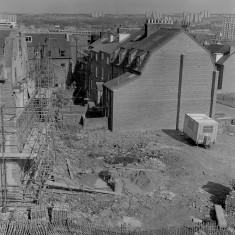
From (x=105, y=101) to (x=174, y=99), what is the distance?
6592 millimetres

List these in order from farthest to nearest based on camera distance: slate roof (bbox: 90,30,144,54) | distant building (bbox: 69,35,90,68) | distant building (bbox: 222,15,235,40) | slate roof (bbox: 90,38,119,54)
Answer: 1. distant building (bbox: 222,15,235,40)
2. distant building (bbox: 69,35,90,68)
3. slate roof (bbox: 90,38,119,54)
4. slate roof (bbox: 90,30,144,54)

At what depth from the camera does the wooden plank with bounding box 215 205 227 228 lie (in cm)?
1584

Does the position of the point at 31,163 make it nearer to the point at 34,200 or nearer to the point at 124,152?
the point at 34,200

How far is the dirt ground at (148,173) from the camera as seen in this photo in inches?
672

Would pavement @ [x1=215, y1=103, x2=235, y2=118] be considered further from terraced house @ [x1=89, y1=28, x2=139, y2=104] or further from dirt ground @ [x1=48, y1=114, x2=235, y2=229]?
terraced house @ [x1=89, y1=28, x2=139, y2=104]

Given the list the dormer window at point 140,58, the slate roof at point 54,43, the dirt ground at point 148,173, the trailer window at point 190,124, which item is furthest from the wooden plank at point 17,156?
the slate roof at point 54,43

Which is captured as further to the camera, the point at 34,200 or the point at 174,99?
the point at 174,99

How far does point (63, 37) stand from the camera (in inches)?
2322

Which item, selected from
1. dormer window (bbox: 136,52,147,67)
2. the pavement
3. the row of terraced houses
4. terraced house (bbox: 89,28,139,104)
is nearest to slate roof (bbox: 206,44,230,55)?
the pavement

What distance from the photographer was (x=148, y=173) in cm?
2144

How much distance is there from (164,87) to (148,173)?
12213 millimetres

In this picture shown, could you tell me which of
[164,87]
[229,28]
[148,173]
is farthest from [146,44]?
[229,28]

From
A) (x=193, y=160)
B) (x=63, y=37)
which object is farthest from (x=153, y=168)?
(x=63, y=37)

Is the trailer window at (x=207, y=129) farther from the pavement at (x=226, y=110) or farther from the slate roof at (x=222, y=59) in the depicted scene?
the slate roof at (x=222, y=59)
